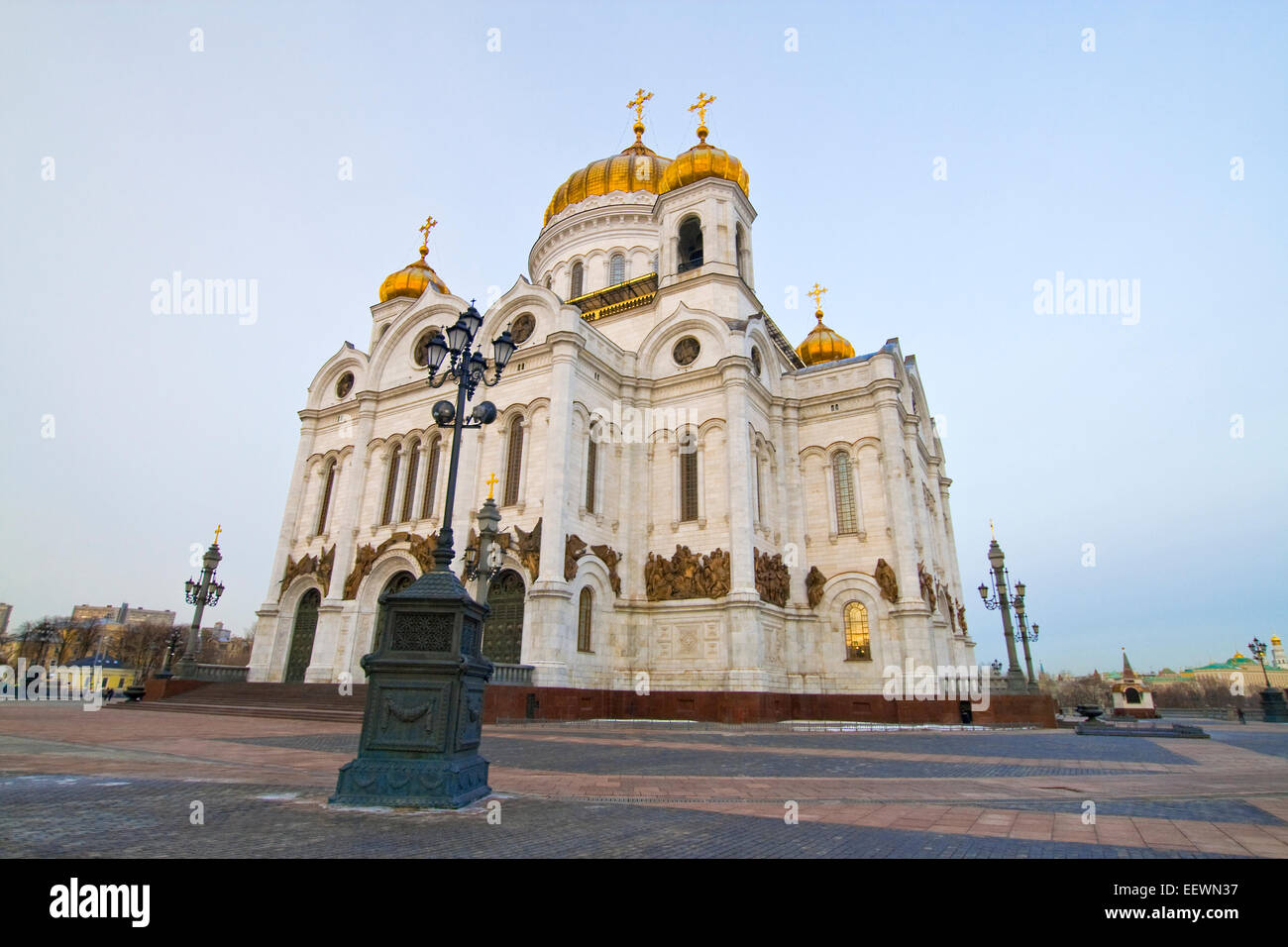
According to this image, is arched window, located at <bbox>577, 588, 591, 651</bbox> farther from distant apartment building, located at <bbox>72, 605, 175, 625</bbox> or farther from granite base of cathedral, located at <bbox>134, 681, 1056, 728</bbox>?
distant apartment building, located at <bbox>72, 605, 175, 625</bbox>

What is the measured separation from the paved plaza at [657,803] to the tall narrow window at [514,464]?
12.0 m

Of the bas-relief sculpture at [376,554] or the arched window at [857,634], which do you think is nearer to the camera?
the bas-relief sculpture at [376,554]

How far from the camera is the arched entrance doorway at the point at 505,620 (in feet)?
70.8

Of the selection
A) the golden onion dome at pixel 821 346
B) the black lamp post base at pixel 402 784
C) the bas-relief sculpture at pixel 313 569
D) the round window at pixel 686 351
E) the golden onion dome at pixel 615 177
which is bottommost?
the black lamp post base at pixel 402 784

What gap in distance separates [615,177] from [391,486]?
19.9m

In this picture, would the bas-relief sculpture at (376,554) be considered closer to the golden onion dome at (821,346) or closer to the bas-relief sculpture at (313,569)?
the bas-relief sculpture at (313,569)

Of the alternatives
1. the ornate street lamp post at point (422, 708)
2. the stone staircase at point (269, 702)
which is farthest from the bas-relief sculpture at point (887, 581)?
the ornate street lamp post at point (422, 708)

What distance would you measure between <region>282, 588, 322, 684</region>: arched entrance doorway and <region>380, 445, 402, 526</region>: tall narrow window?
13.7 ft

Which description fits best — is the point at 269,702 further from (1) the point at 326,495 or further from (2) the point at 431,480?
(1) the point at 326,495

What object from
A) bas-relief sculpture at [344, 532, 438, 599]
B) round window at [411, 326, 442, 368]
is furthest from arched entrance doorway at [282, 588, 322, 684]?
round window at [411, 326, 442, 368]

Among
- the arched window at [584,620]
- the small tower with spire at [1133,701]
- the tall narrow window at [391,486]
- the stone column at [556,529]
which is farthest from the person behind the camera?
the small tower with spire at [1133,701]
